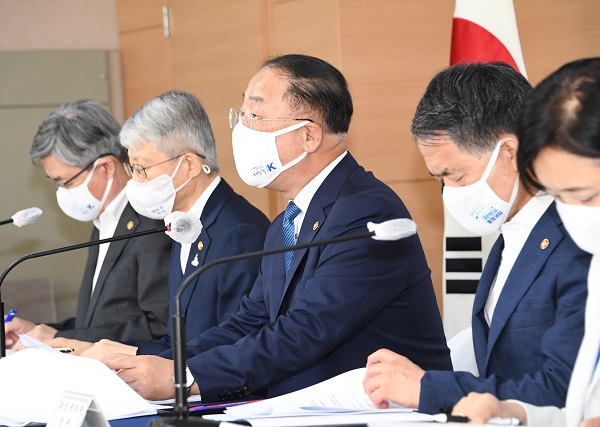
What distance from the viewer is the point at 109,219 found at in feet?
14.0

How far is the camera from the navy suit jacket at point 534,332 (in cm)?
208

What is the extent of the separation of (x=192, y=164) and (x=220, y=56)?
191 cm

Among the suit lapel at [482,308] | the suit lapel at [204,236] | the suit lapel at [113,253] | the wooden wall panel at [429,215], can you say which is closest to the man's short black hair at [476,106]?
the suit lapel at [482,308]

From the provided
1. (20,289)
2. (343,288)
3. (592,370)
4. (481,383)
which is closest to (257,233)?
(343,288)

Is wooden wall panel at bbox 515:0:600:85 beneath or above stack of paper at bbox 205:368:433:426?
above

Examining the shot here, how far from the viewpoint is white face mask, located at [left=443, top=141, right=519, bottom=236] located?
2.45 m

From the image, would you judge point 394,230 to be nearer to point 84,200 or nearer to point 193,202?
point 193,202

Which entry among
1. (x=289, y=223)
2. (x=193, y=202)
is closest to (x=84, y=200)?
(x=193, y=202)

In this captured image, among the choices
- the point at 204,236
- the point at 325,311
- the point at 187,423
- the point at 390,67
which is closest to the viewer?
the point at 187,423

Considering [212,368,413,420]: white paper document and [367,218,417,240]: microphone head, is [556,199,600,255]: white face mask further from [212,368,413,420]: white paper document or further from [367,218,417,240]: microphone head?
[212,368,413,420]: white paper document

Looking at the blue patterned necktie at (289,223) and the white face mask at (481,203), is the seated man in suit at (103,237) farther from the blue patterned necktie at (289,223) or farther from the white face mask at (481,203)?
the white face mask at (481,203)

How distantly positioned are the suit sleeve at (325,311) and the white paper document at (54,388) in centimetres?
22

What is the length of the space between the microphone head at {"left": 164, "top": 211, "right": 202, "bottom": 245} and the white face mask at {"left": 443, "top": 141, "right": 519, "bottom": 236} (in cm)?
100

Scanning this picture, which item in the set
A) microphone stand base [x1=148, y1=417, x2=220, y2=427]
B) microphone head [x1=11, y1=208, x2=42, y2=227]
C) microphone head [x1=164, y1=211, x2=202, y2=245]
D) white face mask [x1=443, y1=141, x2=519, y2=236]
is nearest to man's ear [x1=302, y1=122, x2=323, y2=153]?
microphone head [x1=164, y1=211, x2=202, y2=245]
